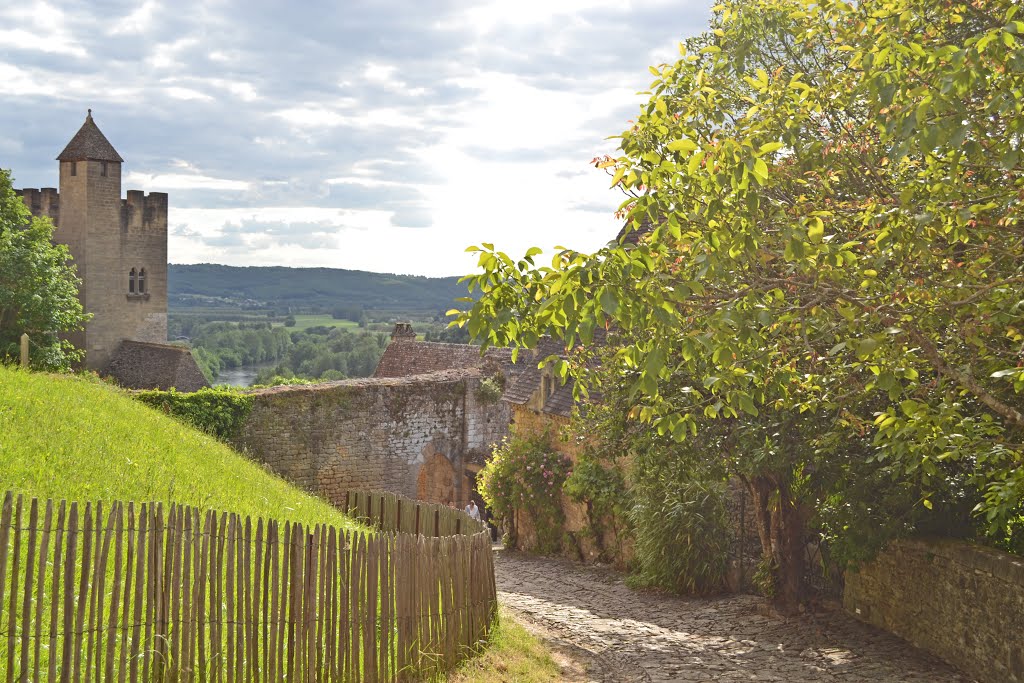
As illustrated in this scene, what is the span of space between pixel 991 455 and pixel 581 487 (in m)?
12.2

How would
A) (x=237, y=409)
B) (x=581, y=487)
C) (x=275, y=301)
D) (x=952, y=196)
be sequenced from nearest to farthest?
1. (x=952, y=196)
2. (x=581, y=487)
3. (x=237, y=409)
4. (x=275, y=301)

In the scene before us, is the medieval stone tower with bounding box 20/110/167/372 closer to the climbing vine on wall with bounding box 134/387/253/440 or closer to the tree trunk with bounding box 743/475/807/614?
the climbing vine on wall with bounding box 134/387/253/440

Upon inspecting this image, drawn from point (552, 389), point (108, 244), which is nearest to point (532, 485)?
point (552, 389)

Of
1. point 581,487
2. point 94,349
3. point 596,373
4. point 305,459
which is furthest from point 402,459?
point 94,349

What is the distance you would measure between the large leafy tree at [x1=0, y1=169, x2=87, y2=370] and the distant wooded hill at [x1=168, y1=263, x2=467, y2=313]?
13351 cm

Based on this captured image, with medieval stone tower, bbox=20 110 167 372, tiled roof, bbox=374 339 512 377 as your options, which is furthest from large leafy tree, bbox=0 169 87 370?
tiled roof, bbox=374 339 512 377

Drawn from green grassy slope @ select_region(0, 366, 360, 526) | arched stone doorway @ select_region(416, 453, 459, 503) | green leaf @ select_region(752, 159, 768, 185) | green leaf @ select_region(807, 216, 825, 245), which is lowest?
arched stone doorway @ select_region(416, 453, 459, 503)

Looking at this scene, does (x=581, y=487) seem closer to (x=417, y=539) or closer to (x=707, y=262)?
(x=417, y=539)

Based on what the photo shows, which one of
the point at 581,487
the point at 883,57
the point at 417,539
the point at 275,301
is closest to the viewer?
the point at 883,57

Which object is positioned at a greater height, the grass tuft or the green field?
the green field

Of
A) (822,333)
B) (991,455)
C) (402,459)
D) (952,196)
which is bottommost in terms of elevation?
(402,459)

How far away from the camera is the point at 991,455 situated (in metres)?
8.84

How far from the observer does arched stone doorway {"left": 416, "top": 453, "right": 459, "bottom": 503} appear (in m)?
29.2

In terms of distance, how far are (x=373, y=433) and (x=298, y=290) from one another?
167 m
